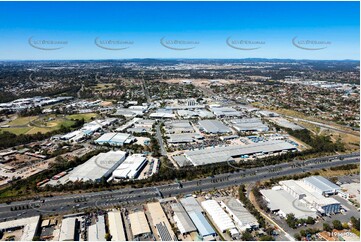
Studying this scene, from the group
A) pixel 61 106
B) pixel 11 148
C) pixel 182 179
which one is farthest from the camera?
pixel 61 106

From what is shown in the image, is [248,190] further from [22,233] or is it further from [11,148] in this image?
[11,148]

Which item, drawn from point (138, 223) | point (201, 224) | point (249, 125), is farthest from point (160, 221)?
point (249, 125)

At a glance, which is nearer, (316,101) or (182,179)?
(182,179)

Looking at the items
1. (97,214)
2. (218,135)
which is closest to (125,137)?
(218,135)

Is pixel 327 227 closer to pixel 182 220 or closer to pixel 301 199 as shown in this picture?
pixel 301 199

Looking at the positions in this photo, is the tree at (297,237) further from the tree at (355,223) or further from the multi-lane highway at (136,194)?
the multi-lane highway at (136,194)
